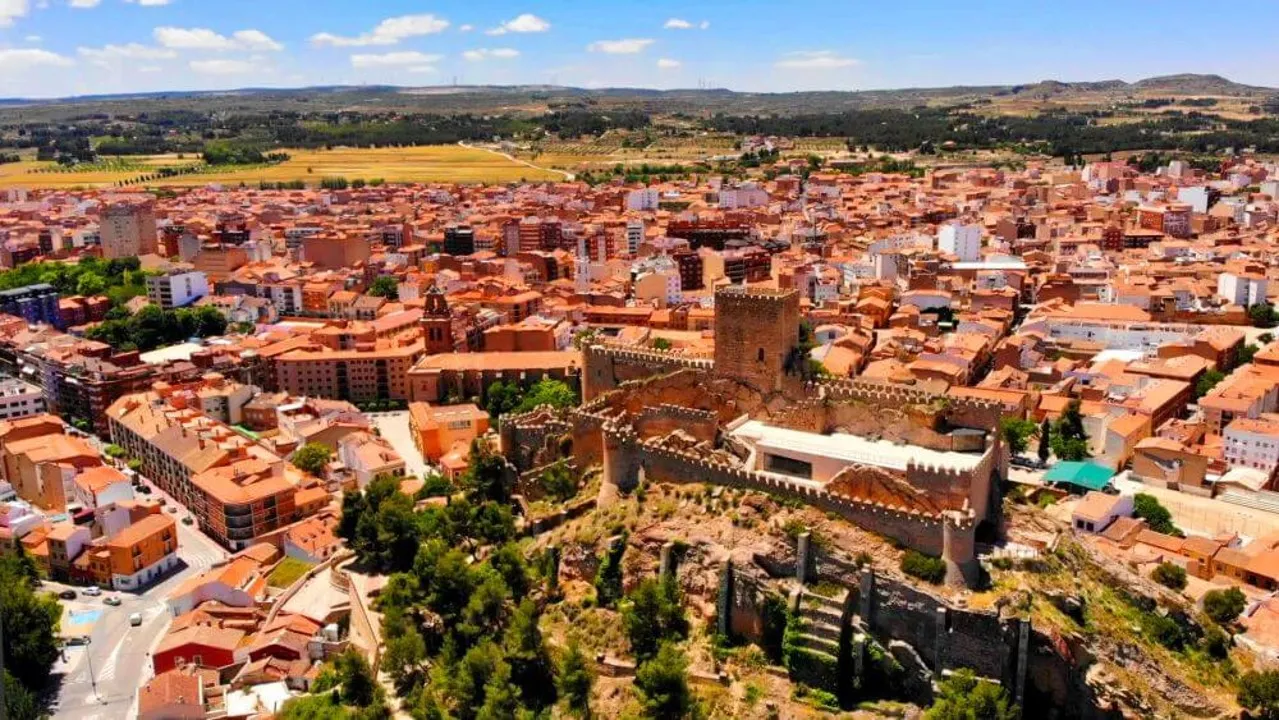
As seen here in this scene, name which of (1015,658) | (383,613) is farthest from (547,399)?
(1015,658)

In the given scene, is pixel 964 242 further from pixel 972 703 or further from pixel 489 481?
pixel 972 703

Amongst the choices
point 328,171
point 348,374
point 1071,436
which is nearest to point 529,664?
point 1071,436

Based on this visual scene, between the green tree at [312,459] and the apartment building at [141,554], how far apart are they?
6.15m

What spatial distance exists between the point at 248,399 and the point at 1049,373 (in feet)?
112

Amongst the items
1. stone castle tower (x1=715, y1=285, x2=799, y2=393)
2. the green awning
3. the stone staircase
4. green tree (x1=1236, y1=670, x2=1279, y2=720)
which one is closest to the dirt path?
the green awning

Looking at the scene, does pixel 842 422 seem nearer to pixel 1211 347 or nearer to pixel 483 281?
pixel 1211 347

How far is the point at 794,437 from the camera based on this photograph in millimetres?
24750

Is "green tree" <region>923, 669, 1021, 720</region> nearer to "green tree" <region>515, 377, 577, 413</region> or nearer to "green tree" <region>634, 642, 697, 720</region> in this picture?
"green tree" <region>634, 642, 697, 720</region>

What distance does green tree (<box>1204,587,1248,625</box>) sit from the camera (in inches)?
1010

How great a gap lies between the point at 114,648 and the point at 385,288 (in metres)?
43.4

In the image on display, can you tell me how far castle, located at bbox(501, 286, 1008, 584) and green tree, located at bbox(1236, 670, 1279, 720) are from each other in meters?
5.35

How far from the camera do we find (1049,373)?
152 ft

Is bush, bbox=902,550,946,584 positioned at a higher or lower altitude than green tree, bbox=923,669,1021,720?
higher

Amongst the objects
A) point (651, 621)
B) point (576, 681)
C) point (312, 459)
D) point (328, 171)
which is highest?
point (328, 171)
